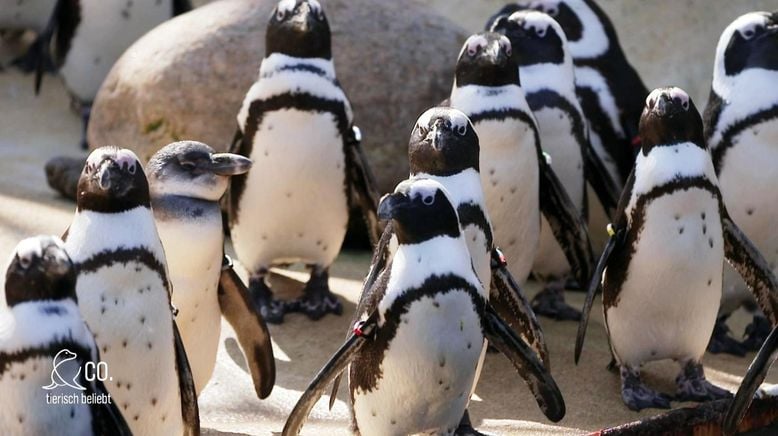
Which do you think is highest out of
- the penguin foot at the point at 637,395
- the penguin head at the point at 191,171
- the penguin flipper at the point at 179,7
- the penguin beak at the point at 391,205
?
the penguin beak at the point at 391,205

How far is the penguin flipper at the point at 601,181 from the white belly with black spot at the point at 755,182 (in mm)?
666

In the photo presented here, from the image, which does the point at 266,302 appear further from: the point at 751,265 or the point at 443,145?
the point at 751,265

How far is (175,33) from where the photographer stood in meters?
6.86

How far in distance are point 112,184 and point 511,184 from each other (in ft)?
5.90

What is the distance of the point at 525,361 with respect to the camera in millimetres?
4004

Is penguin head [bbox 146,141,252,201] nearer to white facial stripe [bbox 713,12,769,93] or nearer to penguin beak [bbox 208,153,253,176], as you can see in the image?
penguin beak [bbox 208,153,253,176]

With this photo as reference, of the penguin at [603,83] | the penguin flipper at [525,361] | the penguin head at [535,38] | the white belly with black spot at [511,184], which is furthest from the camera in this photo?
the penguin at [603,83]

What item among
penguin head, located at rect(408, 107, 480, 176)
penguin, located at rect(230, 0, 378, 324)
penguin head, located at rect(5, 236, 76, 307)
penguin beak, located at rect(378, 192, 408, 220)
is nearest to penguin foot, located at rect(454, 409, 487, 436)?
penguin beak, located at rect(378, 192, 408, 220)

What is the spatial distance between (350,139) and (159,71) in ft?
4.78

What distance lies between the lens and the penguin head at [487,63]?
5281mm

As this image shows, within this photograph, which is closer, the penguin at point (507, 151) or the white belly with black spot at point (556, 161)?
the penguin at point (507, 151)

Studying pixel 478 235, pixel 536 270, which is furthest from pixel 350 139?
pixel 478 235

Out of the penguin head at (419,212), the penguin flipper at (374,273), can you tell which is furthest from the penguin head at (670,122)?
the penguin head at (419,212)

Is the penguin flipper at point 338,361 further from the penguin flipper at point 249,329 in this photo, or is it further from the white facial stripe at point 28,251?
the white facial stripe at point 28,251
